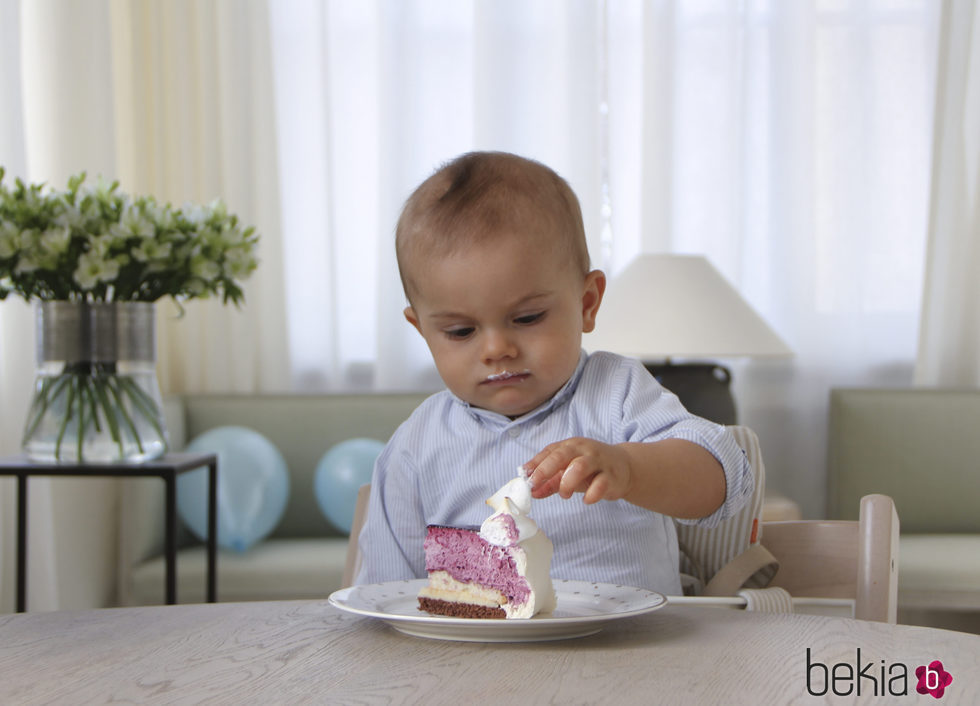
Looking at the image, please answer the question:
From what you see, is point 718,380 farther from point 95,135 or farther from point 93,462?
point 95,135

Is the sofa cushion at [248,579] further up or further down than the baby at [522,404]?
further down

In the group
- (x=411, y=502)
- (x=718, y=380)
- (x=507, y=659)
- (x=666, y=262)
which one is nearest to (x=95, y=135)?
(x=666, y=262)

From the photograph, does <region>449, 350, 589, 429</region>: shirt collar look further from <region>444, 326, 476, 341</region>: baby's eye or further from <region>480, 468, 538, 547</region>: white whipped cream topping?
<region>480, 468, 538, 547</region>: white whipped cream topping

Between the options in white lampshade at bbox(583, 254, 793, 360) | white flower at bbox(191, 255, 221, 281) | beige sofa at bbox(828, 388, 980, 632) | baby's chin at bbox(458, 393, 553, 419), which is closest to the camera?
baby's chin at bbox(458, 393, 553, 419)

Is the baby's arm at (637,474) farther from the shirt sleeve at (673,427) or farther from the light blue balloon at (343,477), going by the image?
the light blue balloon at (343,477)

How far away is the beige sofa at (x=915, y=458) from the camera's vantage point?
10.0 ft

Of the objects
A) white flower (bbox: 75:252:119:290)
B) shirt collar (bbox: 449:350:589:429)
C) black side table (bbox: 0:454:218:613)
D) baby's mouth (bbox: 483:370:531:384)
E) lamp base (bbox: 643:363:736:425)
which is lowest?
black side table (bbox: 0:454:218:613)

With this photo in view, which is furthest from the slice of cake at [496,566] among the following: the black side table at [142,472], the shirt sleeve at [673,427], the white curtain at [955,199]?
the white curtain at [955,199]

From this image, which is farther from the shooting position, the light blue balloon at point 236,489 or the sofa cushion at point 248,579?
the light blue balloon at point 236,489

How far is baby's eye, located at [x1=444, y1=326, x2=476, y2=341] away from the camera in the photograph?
1.01 metres

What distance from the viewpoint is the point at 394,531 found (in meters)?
1.12

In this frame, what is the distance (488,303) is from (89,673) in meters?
0.47

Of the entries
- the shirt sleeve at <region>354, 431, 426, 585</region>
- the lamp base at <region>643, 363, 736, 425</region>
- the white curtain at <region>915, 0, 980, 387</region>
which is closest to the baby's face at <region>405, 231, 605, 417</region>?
the shirt sleeve at <region>354, 431, 426, 585</region>

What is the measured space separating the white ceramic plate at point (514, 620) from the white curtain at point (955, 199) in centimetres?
265
